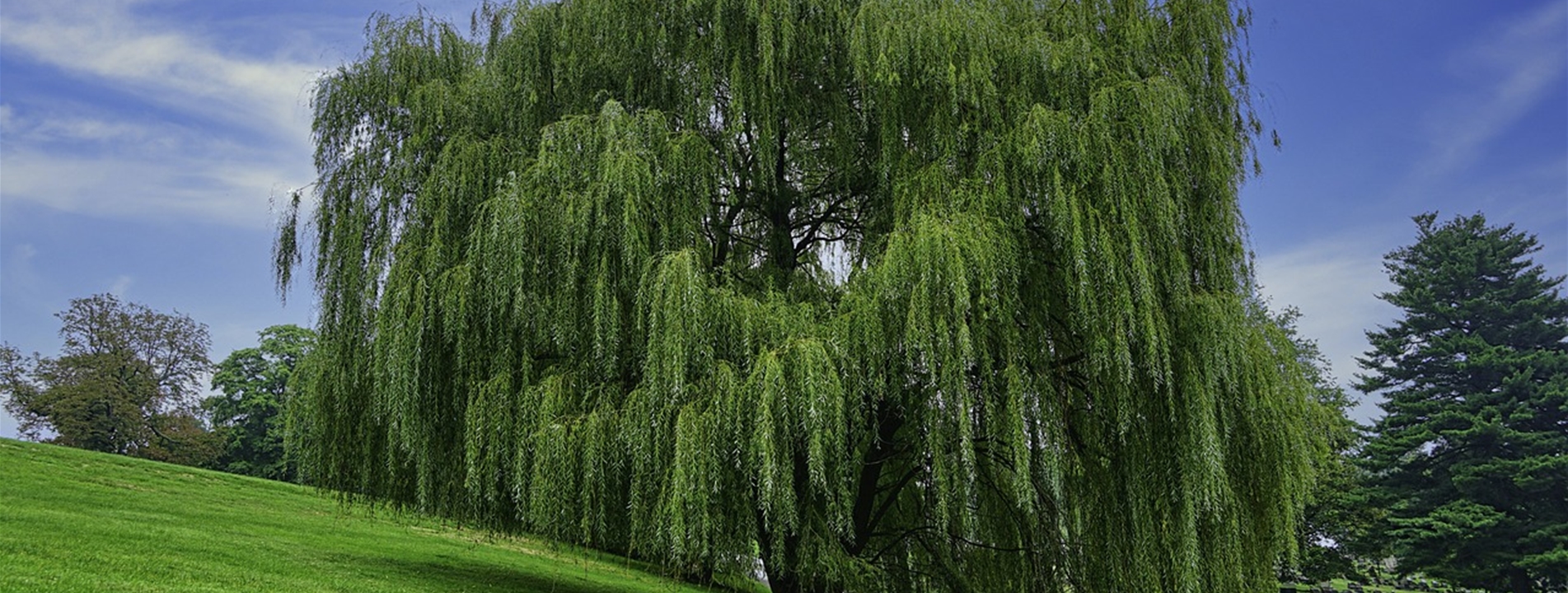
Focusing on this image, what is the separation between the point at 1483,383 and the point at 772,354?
115ft

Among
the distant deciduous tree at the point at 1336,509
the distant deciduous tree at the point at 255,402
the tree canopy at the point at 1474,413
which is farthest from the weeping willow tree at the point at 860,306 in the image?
the distant deciduous tree at the point at 255,402

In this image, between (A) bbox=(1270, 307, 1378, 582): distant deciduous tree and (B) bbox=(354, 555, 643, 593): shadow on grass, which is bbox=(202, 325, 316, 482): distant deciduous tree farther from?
(A) bbox=(1270, 307, 1378, 582): distant deciduous tree

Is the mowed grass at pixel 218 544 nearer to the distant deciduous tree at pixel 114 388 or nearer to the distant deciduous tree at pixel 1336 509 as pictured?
the distant deciduous tree at pixel 114 388

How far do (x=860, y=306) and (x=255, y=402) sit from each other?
38.4m

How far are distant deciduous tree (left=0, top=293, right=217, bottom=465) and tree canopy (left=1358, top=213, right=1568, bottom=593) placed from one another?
4418 centimetres

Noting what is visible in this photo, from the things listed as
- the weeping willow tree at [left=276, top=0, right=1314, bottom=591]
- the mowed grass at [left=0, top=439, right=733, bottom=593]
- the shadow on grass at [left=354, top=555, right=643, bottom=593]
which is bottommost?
the shadow on grass at [left=354, top=555, right=643, bottom=593]

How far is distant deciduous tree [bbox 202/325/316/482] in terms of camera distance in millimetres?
38156

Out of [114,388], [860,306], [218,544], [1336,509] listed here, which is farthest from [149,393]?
[1336,509]

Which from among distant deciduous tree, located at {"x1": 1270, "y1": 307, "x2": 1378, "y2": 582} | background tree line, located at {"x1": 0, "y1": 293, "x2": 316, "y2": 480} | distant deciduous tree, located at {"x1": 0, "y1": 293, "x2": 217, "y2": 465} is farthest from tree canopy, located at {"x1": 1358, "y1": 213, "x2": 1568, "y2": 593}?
distant deciduous tree, located at {"x1": 0, "y1": 293, "x2": 217, "y2": 465}

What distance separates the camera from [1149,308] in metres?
7.80

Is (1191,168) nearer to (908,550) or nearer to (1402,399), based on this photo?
(908,550)

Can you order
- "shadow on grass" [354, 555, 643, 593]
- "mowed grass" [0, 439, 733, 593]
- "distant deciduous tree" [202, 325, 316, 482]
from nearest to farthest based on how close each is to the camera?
"mowed grass" [0, 439, 733, 593], "shadow on grass" [354, 555, 643, 593], "distant deciduous tree" [202, 325, 316, 482]

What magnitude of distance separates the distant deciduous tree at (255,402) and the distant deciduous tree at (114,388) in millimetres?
1435

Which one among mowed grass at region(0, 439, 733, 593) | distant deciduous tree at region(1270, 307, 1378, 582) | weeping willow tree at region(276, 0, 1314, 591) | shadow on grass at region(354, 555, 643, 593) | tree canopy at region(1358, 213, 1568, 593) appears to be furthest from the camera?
distant deciduous tree at region(1270, 307, 1378, 582)
